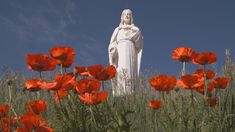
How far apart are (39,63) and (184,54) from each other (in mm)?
780

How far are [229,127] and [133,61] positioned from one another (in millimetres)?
6111

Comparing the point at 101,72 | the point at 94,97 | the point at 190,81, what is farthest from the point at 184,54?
the point at 94,97

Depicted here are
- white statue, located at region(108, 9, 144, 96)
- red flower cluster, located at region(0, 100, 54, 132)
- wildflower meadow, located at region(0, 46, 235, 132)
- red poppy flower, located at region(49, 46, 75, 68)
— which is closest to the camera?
red flower cluster, located at region(0, 100, 54, 132)

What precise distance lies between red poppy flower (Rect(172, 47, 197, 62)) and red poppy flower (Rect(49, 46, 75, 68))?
609 mm

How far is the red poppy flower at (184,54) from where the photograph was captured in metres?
1.91

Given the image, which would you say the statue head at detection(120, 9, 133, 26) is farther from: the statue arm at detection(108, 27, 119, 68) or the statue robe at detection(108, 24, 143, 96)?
the statue arm at detection(108, 27, 119, 68)

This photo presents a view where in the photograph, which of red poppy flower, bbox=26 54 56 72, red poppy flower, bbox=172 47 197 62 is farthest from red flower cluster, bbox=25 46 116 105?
red poppy flower, bbox=172 47 197 62

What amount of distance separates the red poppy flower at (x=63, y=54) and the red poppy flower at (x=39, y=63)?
0.05 meters

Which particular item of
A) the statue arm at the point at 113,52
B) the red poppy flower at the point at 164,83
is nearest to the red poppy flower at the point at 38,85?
the red poppy flower at the point at 164,83

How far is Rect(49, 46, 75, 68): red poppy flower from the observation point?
1.61 m

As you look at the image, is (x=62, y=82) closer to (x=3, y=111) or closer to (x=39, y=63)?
(x=39, y=63)

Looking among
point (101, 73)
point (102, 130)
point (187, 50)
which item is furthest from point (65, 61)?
point (187, 50)

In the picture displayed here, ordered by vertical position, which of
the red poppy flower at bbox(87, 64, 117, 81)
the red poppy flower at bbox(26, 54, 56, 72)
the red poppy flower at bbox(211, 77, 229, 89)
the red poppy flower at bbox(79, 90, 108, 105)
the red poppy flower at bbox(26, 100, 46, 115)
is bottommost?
the red poppy flower at bbox(26, 100, 46, 115)

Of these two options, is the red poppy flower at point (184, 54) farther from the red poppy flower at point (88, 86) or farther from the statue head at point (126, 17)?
the statue head at point (126, 17)
